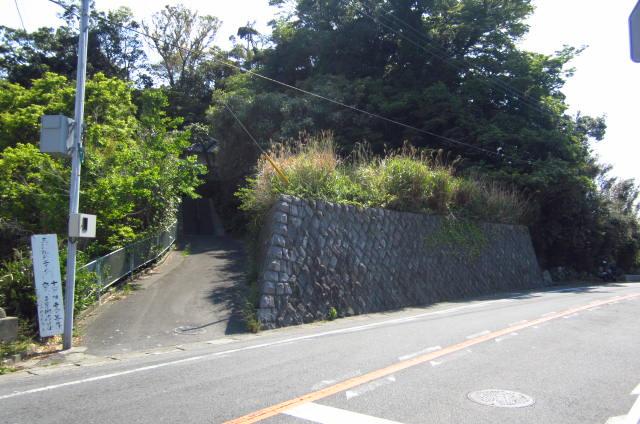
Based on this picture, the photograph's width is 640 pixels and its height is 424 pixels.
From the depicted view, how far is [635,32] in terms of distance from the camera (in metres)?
3.99

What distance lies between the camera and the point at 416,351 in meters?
7.79

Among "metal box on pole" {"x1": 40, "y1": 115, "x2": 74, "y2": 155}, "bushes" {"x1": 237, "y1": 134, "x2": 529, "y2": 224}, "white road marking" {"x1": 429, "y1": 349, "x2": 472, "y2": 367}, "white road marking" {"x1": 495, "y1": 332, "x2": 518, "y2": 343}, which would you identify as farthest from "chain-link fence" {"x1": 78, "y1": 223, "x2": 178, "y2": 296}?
"white road marking" {"x1": 495, "y1": 332, "x2": 518, "y2": 343}

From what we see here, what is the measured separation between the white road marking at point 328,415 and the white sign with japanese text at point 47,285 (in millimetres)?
6386

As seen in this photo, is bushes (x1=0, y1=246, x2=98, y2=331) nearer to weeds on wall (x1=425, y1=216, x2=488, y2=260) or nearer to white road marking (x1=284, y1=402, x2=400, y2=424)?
white road marking (x1=284, y1=402, x2=400, y2=424)

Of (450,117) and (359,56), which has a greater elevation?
(359,56)

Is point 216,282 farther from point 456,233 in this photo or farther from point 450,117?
point 450,117

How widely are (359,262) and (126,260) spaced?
6.64 m

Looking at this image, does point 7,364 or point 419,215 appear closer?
point 7,364

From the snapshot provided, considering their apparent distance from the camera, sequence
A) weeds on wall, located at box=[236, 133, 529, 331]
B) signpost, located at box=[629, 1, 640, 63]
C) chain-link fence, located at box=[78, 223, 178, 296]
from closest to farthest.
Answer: signpost, located at box=[629, 1, 640, 63] → chain-link fence, located at box=[78, 223, 178, 296] → weeds on wall, located at box=[236, 133, 529, 331]

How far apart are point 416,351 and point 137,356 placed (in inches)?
187

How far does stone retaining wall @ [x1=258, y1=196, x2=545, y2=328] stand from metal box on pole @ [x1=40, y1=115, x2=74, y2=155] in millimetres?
5426

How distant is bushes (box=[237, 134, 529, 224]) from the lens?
14.8 m

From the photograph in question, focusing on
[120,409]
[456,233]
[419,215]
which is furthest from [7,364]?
[456,233]

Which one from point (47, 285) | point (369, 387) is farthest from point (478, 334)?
point (47, 285)
